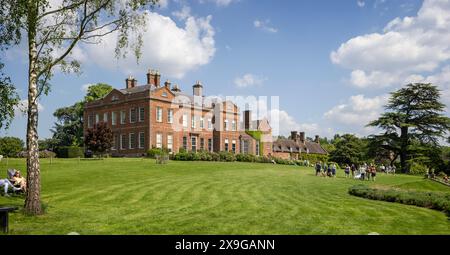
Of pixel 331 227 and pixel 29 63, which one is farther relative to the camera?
pixel 29 63

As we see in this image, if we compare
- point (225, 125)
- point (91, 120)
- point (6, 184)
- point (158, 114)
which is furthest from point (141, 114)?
point (6, 184)

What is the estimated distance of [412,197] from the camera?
57.4ft

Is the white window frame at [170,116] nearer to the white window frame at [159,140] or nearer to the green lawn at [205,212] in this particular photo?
the white window frame at [159,140]

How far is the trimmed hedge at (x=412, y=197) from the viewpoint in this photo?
15.8 metres

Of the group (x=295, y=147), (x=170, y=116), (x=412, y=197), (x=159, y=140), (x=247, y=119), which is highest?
(x=247, y=119)

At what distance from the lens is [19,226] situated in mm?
10969

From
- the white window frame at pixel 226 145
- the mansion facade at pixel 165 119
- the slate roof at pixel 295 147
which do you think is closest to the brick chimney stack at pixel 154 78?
the mansion facade at pixel 165 119

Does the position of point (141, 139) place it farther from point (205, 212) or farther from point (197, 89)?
point (205, 212)

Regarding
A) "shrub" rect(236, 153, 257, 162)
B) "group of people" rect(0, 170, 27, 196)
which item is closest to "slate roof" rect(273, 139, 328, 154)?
"shrub" rect(236, 153, 257, 162)

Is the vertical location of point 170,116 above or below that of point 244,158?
above

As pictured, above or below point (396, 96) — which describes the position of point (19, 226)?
below
